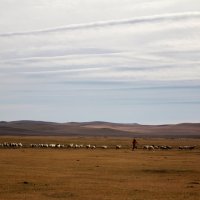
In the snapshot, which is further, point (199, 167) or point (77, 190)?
point (199, 167)

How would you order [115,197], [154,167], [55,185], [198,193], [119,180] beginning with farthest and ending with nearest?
[154,167]
[119,180]
[55,185]
[198,193]
[115,197]

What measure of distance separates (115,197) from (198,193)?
3.35m

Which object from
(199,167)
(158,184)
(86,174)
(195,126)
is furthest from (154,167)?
(195,126)

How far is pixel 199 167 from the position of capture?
103 ft

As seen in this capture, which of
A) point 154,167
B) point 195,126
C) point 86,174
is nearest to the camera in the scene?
point 86,174

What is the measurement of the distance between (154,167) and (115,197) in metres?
13.5

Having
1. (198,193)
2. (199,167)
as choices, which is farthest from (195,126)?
(198,193)

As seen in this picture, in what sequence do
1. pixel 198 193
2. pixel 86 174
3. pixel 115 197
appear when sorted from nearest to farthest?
pixel 115 197
pixel 198 193
pixel 86 174

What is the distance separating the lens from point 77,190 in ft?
65.2

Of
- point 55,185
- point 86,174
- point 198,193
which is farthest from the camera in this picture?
point 86,174

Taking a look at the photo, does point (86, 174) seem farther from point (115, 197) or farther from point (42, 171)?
point (115, 197)

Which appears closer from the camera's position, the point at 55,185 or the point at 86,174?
the point at 55,185

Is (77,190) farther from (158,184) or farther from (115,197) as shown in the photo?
(158,184)

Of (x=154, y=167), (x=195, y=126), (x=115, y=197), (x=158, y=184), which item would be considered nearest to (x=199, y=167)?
(x=154, y=167)
